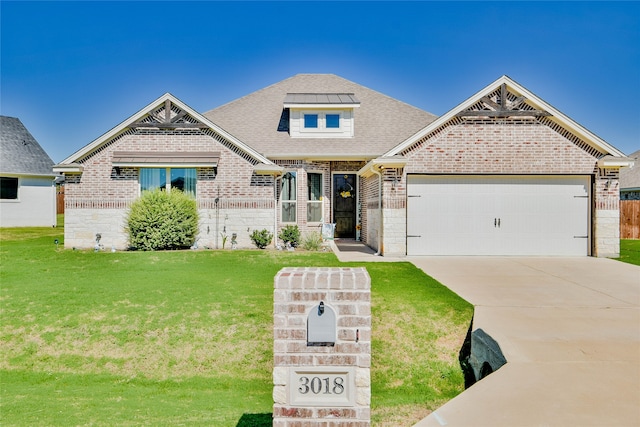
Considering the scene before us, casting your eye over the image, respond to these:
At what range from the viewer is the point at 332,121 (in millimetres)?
17906

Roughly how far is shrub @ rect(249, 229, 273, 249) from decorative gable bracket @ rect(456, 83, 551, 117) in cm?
729

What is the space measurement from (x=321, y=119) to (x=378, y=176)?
4.95 meters

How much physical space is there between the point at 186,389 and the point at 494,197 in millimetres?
11213

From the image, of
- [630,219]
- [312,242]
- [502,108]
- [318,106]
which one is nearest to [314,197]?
[312,242]

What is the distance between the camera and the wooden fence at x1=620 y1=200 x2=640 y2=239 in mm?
20891

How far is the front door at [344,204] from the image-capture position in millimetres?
17891

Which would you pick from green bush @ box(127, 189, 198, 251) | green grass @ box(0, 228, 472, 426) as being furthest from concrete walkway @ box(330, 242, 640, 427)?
green bush @ box(127, 189, 198, 251)

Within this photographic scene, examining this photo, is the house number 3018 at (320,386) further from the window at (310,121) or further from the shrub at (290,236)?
the window at (310,121)

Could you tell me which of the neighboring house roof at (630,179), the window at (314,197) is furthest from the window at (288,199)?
the neighboring house roof at (630,179)

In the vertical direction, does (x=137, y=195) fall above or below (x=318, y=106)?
below

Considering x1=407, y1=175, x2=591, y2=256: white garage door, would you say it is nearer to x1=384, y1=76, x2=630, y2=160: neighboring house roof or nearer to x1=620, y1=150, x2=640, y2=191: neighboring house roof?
x1=384, y1=76, x2=630, y2=160: neighboring house roof

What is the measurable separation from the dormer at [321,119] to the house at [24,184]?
17.0m

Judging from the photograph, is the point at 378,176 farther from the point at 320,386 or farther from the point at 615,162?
the point at 320,386

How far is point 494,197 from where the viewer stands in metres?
13.6
